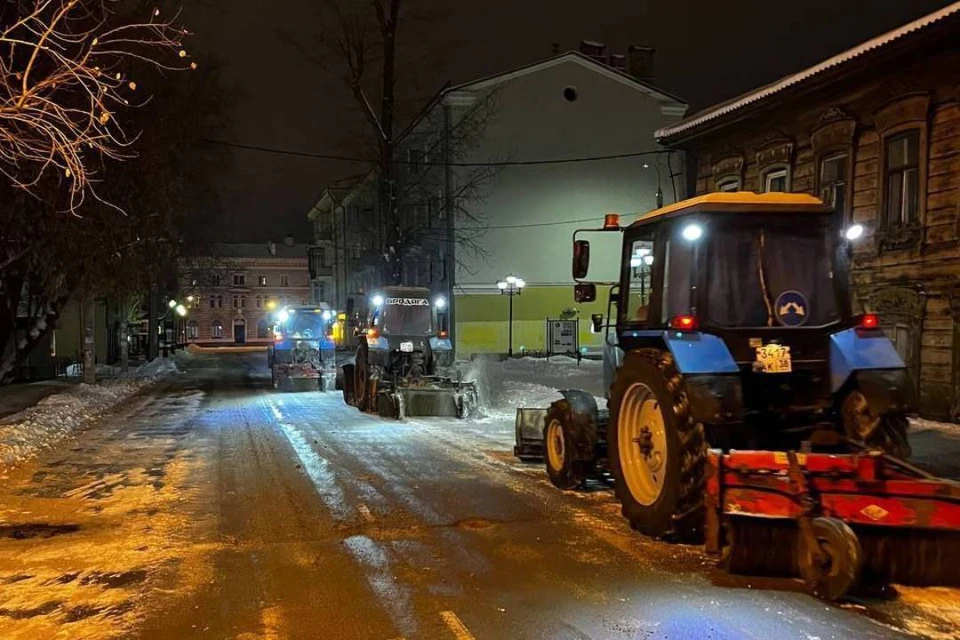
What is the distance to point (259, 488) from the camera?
30.1 ft

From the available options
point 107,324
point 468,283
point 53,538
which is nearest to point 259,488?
point 53,538

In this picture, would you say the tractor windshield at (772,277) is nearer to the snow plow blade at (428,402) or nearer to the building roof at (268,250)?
the snow plow blade at (428,402)

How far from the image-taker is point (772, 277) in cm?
685

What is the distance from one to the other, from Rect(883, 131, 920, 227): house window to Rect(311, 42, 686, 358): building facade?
2012cm

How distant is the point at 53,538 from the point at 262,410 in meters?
11.1

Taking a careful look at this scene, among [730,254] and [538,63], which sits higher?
[538,63]

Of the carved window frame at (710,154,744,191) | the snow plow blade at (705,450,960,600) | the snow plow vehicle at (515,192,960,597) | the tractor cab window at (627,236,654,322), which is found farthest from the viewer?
the carved window frame at (710,154,744,191)

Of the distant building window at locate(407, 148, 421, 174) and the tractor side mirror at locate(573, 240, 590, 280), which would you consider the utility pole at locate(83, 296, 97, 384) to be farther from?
the tractor side mirror at locate(573, 240, 590, 280)

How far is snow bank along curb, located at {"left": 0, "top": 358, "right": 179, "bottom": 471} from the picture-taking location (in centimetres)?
1211

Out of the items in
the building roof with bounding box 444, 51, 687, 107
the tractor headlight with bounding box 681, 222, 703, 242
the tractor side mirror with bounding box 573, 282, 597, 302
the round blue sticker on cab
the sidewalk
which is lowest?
the sidewalk

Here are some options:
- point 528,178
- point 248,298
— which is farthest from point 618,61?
point 248,298

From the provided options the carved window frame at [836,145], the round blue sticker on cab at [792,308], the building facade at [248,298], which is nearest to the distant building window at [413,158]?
the carved window frame at [836,145]

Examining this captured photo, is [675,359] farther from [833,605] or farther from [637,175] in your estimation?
[637,175]

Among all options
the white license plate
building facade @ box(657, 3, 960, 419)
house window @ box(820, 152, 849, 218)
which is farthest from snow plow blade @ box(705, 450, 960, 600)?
house window @ box(820, 152, 849, 218)
